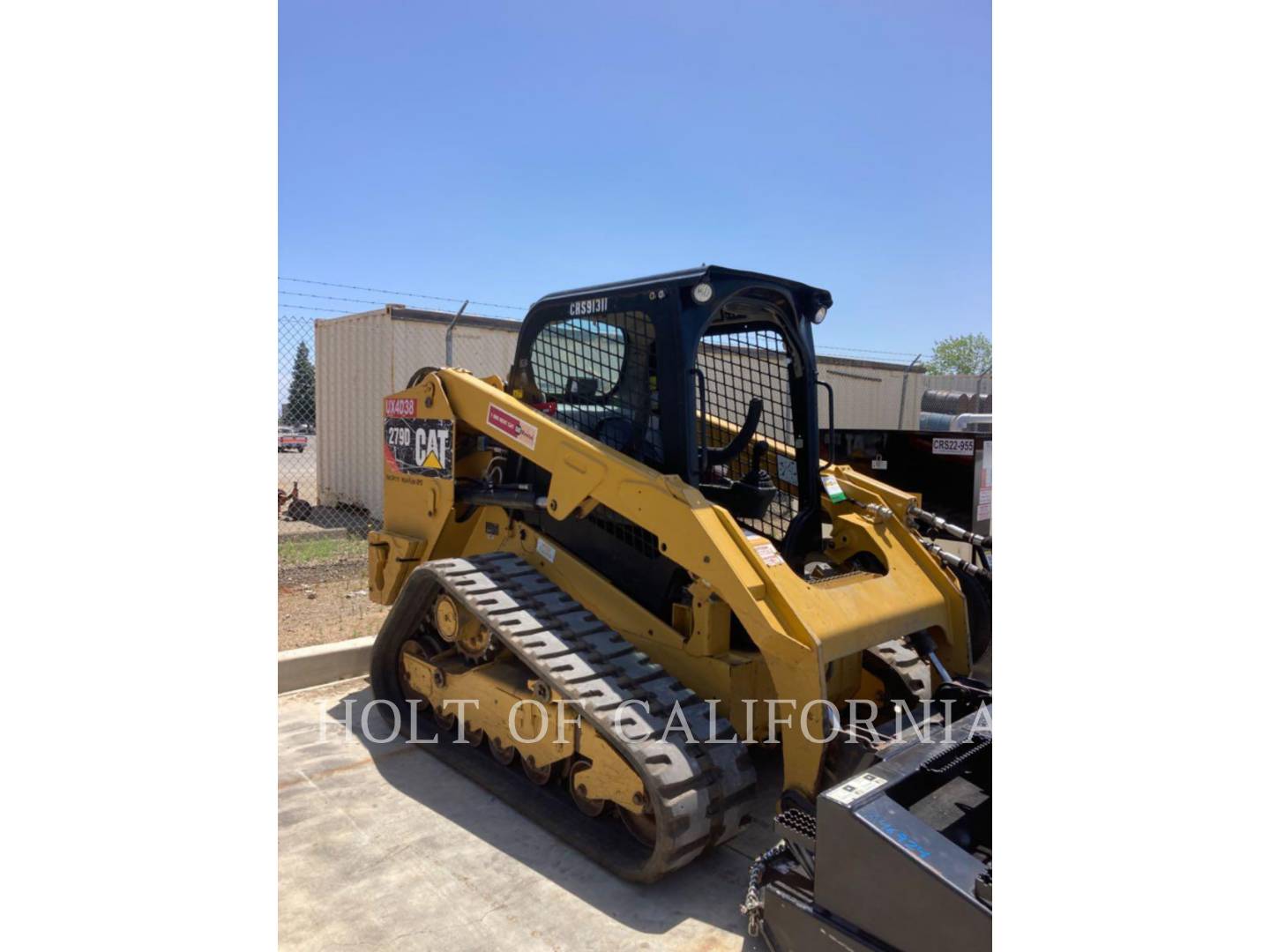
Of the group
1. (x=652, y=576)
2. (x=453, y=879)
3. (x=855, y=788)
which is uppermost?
(x=652, y=576)

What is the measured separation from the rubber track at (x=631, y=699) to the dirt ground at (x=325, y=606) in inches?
91.3

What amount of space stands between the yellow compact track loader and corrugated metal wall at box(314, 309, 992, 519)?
6257mm

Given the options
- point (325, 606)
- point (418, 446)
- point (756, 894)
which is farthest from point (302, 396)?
point (756, 894)

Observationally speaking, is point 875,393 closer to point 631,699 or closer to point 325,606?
point 325,606

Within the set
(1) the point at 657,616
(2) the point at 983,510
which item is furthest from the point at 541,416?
(2) the point at 983,510

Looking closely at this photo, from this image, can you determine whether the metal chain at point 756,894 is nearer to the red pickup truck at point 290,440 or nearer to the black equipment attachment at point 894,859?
the black equipment attachment at point 894,859

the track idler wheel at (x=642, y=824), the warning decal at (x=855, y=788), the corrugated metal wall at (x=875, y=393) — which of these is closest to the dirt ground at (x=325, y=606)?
the track idler wheel at (x=642, y=824)

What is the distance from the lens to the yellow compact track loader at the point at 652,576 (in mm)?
3287

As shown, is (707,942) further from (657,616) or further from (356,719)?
(356,719)

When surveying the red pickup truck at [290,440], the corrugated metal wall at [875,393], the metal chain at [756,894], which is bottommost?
the metal chain at [756,894]

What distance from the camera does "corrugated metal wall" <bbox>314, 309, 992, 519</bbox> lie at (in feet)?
36.9

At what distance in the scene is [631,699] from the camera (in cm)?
342

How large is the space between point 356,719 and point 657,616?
6.79 ft

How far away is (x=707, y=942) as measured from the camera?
2936mm
